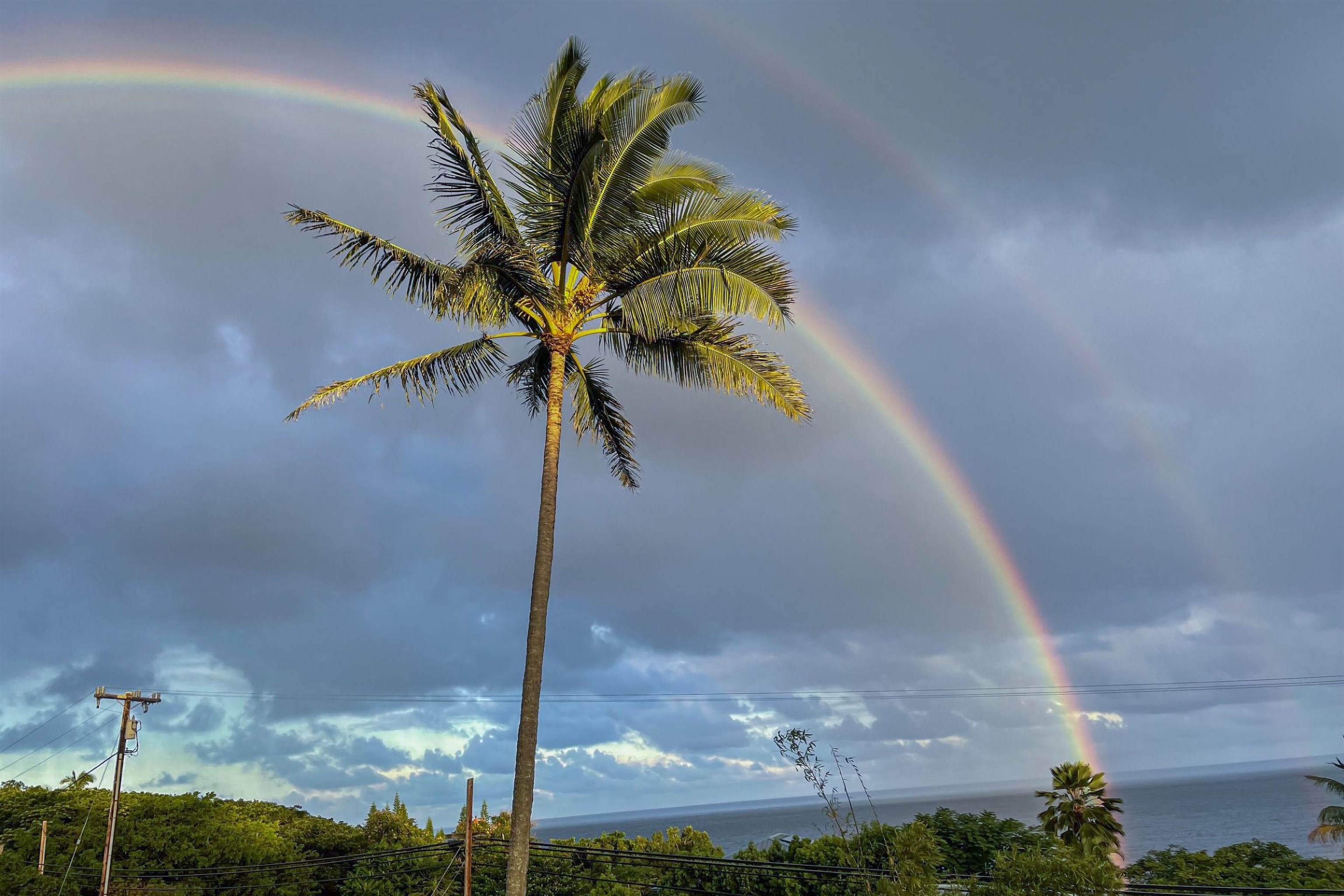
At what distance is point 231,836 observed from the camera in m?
23.7

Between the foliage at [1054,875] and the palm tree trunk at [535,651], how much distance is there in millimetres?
4826

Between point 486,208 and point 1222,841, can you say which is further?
point 1222,841

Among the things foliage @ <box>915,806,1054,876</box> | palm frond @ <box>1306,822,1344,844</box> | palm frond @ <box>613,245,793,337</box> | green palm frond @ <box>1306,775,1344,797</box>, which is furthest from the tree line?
green palm frond @ <box>1306,775,1344,797</box>

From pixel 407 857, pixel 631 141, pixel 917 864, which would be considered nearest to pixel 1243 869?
pixel 917 864

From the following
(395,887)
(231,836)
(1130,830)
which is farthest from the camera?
(1130,830)

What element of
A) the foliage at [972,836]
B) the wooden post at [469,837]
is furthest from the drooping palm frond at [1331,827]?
the wooden post at [469,837]

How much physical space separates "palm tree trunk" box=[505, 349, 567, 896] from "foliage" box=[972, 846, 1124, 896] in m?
4.83

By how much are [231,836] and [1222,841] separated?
366ft

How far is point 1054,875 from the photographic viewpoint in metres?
7.73

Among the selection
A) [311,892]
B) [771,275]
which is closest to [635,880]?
[311,892]

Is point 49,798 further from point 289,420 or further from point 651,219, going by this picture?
point 651,219

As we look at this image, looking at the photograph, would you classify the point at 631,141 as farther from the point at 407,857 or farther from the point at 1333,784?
the point at 1333,784

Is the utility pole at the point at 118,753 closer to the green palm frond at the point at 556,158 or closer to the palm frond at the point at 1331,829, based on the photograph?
the green palm frond at the point at 556,158

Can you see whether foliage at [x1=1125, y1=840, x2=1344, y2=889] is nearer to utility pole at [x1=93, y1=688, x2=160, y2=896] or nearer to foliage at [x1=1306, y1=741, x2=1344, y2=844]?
foliage at [x1=1306, y1=741, x2=1344, y2=844]
